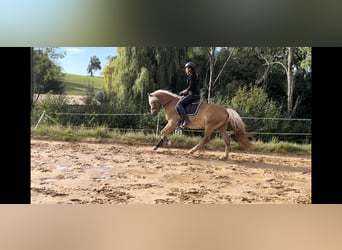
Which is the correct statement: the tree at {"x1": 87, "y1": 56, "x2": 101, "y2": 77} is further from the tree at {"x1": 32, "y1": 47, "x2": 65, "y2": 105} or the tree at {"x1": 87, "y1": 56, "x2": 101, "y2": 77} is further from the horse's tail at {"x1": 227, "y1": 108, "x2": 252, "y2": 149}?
the horse's tail at {"x1": 227, "y1": 108, "x2": 252, "y2": 149}

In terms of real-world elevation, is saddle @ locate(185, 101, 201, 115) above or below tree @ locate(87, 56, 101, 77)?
below

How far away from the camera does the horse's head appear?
15.9 feet

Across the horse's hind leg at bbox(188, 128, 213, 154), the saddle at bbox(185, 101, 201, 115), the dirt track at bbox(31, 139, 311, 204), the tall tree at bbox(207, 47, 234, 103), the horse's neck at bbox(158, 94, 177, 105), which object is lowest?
the dirt track at bbox(31, 139, 311, 204)

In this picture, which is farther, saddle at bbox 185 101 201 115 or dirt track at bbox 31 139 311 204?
saddle at bbox 185 101 201 115

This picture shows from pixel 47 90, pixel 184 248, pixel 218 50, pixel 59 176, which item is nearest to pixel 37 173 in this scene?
pixel 59 176

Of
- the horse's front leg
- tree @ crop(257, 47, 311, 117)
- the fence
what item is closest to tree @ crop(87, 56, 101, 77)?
the fence

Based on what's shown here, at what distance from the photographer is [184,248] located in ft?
15.7

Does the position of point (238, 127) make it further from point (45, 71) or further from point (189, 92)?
point (45, 71)

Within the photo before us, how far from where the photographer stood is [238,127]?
4.82 metres

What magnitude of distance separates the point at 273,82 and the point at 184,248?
1534 mm

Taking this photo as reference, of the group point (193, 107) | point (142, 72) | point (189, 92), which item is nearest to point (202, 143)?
point (193, 107)

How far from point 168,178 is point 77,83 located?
107 centimetres
